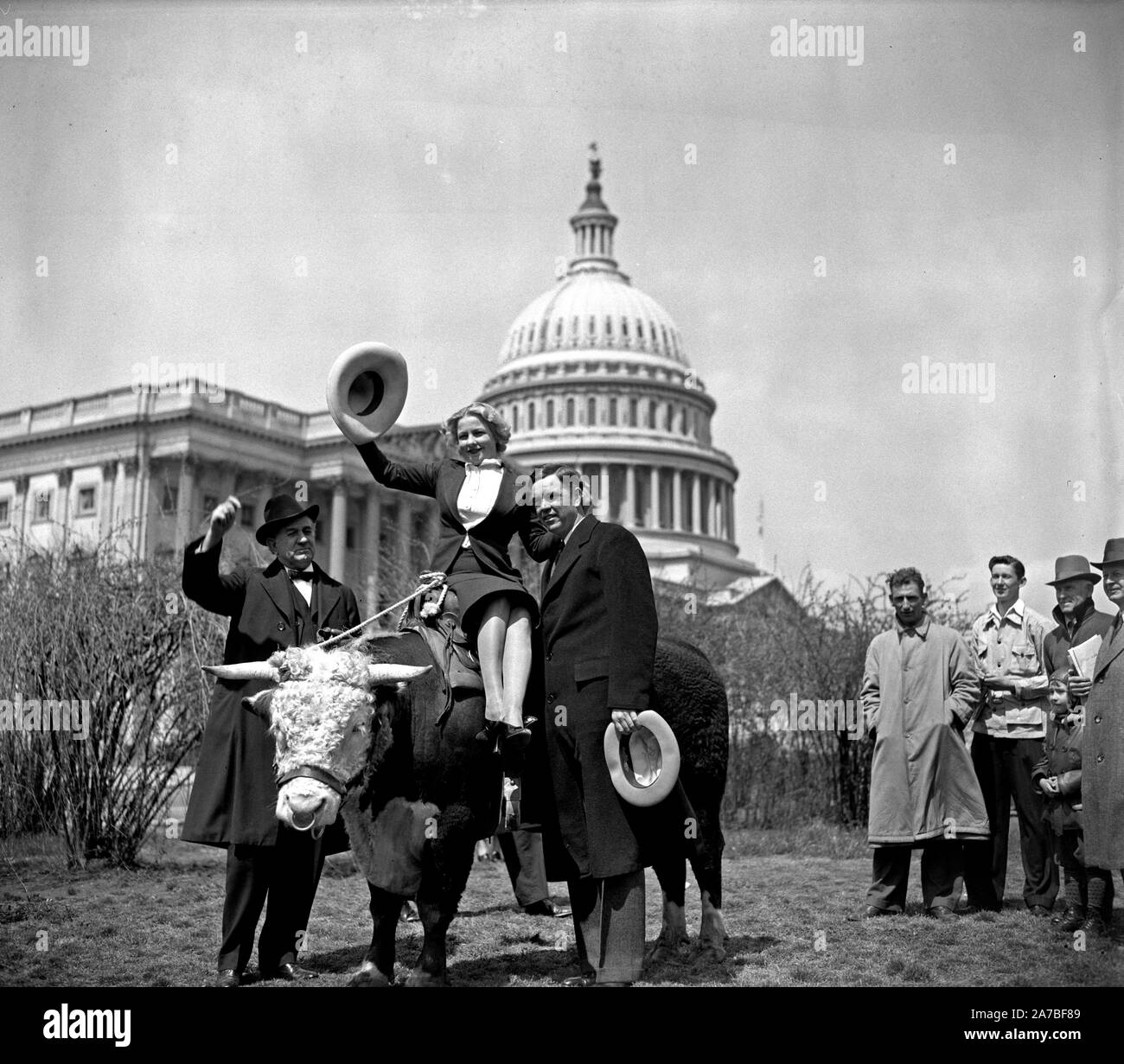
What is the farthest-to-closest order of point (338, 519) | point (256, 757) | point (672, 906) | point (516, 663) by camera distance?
1. point (338, 519)
2. point (672, 906)
3. point (256, 757)
4. point (516, 663)

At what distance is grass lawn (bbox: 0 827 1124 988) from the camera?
6508mm

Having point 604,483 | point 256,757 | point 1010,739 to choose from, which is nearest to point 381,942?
point 256,757

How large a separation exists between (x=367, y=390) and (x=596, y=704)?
74.1 inches

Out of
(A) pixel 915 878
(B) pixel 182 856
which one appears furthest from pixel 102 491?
(A) pixel 915 878

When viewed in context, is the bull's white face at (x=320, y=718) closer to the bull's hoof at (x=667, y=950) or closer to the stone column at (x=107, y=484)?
the bull's hoof at (x=667, y=950)

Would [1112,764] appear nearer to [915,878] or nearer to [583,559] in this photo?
[583,559]

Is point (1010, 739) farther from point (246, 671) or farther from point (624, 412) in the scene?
point (624, 412)

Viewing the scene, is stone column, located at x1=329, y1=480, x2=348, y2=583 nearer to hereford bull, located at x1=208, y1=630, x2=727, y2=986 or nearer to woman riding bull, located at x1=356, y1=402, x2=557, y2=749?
woman riding bull, located at x1=356, y1=402, x2=557, y2=749

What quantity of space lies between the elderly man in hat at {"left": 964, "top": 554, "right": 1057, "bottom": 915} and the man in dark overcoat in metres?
3.73

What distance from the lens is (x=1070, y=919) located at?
8.04 m

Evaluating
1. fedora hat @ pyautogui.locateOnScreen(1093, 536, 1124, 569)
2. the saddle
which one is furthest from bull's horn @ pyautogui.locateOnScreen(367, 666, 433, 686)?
fedora hat @ pyautogui.locateOnScreen(1093, 536, 1124, 569)

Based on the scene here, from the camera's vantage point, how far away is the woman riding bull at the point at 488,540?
605 centimetres
